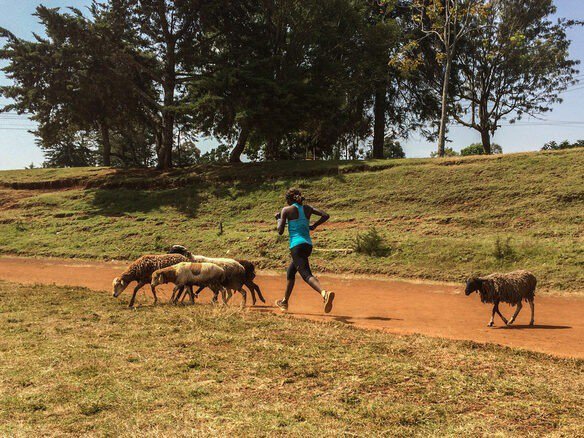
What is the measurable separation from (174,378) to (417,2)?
28.7 metres

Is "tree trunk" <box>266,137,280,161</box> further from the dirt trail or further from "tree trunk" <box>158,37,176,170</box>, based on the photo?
the dirt trail

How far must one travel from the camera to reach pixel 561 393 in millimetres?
4359

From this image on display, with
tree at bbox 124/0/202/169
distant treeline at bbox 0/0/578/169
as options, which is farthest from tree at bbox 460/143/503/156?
tree at bbox 124/0/202/169

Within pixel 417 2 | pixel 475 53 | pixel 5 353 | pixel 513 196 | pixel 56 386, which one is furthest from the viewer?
pixel 475 53

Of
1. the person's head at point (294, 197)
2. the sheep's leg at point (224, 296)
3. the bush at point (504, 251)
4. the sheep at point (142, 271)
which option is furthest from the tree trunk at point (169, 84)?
the person's head at point (294, 197)

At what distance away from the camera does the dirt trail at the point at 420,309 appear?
23.5 ft

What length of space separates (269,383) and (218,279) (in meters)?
4.45

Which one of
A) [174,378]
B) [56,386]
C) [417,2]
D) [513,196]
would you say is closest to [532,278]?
[174,378]

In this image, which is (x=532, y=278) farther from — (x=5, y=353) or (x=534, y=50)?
(x=534, y=50)

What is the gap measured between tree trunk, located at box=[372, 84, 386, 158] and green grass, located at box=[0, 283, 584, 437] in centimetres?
3129

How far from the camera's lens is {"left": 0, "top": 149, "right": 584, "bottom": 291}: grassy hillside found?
14438 mm

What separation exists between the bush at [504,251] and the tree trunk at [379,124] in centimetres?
2299

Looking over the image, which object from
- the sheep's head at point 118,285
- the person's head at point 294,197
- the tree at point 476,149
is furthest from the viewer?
the tree at point 476,149

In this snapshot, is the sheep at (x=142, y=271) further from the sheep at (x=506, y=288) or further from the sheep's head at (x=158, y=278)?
the sheep at (x=506, y=288)
